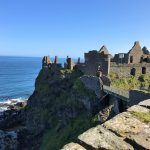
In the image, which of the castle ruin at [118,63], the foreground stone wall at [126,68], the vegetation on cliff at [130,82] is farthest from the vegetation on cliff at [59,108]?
the foreground stone wall at [126,68]

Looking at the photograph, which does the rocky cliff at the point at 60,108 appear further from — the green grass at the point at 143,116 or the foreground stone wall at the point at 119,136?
the foreground stone wall at the point at 119,136

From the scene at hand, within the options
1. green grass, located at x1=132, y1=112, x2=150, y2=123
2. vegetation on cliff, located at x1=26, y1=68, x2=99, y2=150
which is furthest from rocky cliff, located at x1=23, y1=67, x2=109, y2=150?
green grass, located at x1=132, y1=112, x2=150, y2=123

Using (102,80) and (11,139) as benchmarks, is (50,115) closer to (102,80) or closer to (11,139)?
(11,139)

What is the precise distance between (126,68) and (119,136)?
5609 cm

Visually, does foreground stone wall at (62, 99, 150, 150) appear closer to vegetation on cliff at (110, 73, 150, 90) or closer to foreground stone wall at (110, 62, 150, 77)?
vegetation on cliff at (110, 73, 150, 90)

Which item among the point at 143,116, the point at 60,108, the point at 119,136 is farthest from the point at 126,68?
the point at 119,136

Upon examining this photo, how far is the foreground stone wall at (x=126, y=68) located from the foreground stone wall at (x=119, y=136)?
5225 cm

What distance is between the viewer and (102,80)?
157 ft

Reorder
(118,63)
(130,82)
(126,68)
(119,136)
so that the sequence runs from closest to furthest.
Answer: (119,136), (130,82), (118,63), (126,68)

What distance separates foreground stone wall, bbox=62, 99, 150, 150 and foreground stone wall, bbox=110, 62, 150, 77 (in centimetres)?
5225

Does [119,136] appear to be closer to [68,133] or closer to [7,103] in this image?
[68,133]

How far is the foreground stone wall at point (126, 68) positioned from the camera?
59625mm

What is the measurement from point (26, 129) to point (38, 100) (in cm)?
834

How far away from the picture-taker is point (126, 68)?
202ft
